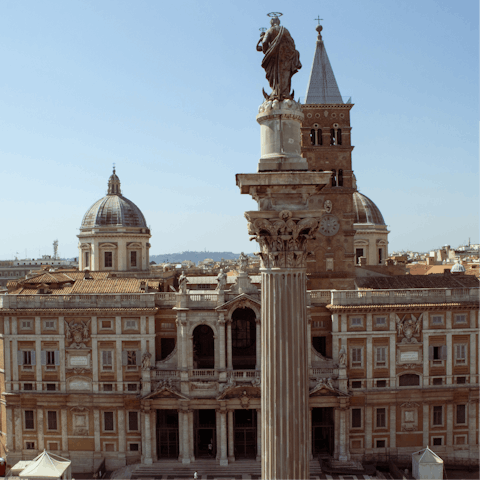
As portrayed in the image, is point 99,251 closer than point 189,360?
No

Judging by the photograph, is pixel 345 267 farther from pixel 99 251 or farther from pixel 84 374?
pixel 99 251

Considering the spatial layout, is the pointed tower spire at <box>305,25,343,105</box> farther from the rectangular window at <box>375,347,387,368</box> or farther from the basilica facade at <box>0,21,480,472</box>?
the rectangular window at <box>375,347,387,368</box>

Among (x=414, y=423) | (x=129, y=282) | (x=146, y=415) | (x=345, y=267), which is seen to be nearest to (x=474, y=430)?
(x=414, y=423)

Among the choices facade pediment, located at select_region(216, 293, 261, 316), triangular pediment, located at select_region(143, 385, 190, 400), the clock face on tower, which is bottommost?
triangular pediment, located at select_region(143, 385, 190, 400)

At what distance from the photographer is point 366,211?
220 feet

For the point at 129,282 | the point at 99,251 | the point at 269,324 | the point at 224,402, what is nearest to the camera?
the point at 269,324

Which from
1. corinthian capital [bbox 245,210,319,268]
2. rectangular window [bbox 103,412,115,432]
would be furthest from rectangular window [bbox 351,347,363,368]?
corinthian capital [bbox 245,210,319,268]

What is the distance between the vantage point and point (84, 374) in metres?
40.9

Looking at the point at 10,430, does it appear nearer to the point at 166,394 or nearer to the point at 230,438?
the point at 166,394

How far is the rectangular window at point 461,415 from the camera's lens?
136 feet

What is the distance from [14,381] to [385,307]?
2877 centimetres

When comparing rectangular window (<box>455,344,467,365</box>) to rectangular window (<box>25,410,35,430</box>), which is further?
rectangular window (<box>25,410,35,430</box>)

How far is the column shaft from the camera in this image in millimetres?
13172

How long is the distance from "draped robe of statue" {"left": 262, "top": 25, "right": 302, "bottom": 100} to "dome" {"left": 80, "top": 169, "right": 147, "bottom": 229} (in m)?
50.0
